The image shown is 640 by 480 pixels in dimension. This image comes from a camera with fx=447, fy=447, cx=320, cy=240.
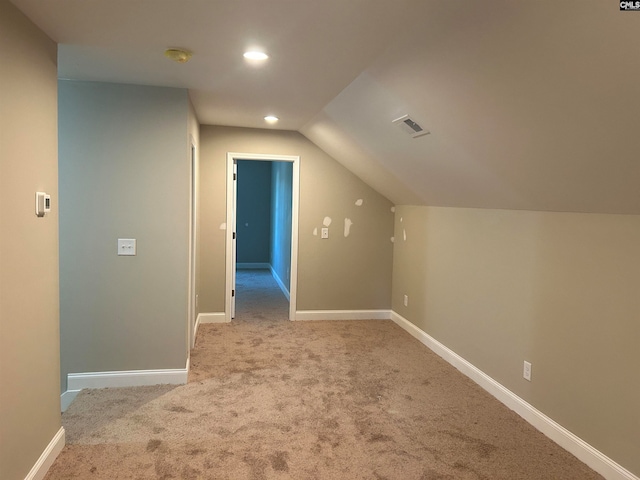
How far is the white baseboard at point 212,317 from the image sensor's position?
5.16m

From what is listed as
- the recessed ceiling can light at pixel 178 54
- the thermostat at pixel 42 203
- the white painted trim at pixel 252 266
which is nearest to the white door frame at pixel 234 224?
the recessed ceiling can light at pixel 178 54

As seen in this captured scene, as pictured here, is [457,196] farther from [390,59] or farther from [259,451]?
[259,451]

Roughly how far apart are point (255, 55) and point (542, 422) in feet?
9.44

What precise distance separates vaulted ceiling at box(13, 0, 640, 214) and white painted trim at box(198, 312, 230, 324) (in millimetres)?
2681

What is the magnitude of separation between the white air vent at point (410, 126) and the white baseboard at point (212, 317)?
125 inches

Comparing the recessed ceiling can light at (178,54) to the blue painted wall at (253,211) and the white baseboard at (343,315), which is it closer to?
the white baseboard at (343,315)

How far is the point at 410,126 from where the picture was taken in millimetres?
3100

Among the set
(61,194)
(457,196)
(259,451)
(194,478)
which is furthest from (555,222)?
(61,194)

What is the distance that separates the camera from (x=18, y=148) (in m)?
1.96

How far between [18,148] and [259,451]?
1980mm

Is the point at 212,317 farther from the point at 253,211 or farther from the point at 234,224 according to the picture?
the point at 253,211

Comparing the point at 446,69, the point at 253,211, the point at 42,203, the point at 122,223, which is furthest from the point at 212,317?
the point at 253,211

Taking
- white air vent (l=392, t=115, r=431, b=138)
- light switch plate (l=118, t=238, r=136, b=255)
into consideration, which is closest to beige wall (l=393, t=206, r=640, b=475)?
white air vent (l=392, t=115, r=431, b=138)

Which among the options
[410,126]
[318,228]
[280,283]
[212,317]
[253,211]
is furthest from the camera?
[253,211]
